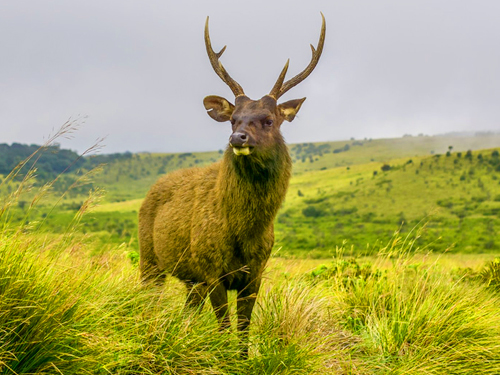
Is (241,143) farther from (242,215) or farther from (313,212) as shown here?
(313,212)

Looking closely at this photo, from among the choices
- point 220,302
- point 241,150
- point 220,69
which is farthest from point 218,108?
point 220,302

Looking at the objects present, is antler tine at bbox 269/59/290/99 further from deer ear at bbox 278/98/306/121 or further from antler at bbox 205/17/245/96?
antler at bbox 205/17/245/96

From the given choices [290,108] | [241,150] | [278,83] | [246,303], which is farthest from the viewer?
[290,108]

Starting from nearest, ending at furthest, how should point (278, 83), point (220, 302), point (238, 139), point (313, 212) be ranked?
point (238, 139) → point (220, 302) → point (278, 83) → point (313, 212)

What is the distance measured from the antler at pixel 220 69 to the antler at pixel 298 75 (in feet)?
1.34

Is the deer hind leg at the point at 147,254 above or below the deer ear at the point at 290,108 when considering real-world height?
below

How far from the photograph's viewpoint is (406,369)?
455 centimetres

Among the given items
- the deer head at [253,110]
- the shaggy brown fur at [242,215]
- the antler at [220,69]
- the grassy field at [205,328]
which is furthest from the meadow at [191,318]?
the antler at [220,69]

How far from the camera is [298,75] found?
18.2ft

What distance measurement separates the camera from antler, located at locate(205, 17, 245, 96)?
214 inches

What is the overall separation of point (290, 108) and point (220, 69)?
981 mm

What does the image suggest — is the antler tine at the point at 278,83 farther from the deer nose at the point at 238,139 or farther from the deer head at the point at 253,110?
the deer nose at the point at 238,139

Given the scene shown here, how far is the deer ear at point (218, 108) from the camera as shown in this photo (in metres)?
5.44

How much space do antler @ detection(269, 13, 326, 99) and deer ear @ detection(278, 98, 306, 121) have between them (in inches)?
5.8
